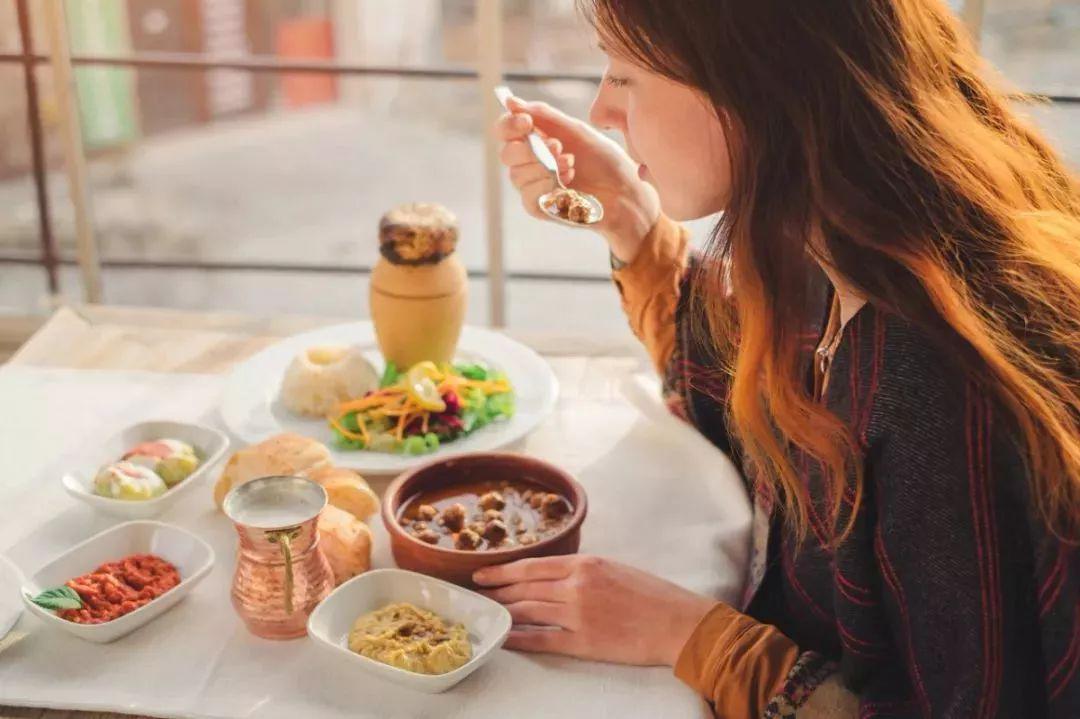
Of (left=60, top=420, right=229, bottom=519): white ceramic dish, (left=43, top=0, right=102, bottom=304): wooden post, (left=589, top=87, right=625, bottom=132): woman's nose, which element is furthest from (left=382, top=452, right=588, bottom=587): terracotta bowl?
(left=43, top=0, right=102, bottom=304): wooden post

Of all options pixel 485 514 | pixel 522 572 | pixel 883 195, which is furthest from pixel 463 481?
pixel 883 195

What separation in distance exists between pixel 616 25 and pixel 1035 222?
0.38 metres

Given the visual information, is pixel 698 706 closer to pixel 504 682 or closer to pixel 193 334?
pixel 504 682

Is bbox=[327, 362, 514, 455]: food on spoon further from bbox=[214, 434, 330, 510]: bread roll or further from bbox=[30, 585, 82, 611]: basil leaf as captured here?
bbox=[30, 585, 82, 611]: basil leaf

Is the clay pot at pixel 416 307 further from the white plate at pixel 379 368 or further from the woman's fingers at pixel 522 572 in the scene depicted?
the woman's fingers at pixel 522 572

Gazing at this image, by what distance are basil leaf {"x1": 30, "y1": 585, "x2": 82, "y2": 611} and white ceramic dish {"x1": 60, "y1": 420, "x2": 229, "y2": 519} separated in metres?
0.16

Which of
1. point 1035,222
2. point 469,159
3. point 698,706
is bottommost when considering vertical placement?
point 469,159

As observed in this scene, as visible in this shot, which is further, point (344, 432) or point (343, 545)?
point (344, 432)

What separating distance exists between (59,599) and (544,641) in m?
0.41

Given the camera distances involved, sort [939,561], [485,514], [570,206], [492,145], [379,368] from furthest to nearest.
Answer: [492,145]
[379,368]
[570,206]
[485,514]
[939,561]

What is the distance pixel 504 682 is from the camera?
1.02m

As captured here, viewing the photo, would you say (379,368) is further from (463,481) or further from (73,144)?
(73,144)

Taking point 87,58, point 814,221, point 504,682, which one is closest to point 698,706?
point 504,682

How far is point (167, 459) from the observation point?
1271 mm
